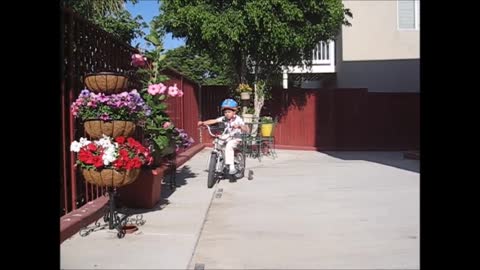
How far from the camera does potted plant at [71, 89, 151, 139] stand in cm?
576

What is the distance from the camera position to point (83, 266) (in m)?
4.62

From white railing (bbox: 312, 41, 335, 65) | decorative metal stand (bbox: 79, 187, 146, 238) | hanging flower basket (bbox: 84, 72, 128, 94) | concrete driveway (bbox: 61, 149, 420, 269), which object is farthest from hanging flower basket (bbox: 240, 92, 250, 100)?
hanging flower basket (bbox: 84, 72, 128, 94)

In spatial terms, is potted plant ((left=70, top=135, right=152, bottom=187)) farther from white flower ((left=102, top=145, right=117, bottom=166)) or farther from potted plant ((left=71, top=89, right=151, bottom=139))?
potted plant ((left=71, top=89, right=151, bottom=139))

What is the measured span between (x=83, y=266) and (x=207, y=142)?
1395cm

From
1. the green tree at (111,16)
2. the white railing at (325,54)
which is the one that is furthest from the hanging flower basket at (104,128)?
the white railing at (325,54)

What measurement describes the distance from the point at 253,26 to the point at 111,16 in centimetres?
391

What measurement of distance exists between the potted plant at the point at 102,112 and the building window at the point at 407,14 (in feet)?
62.1

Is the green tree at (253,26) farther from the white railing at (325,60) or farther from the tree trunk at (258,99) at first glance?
the white railing at (325,60)

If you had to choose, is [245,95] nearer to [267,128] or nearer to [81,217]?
[267,128]

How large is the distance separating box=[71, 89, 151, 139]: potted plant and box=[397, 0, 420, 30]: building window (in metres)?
18.9

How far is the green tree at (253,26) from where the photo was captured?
14.9 metres

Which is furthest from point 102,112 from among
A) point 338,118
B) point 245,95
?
point 338,118

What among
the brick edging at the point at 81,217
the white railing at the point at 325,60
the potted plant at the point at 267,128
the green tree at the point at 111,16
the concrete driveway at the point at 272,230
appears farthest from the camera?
the white railing at the point at 325,60

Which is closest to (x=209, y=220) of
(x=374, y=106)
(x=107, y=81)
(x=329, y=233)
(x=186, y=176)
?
(x=329, y=233)
